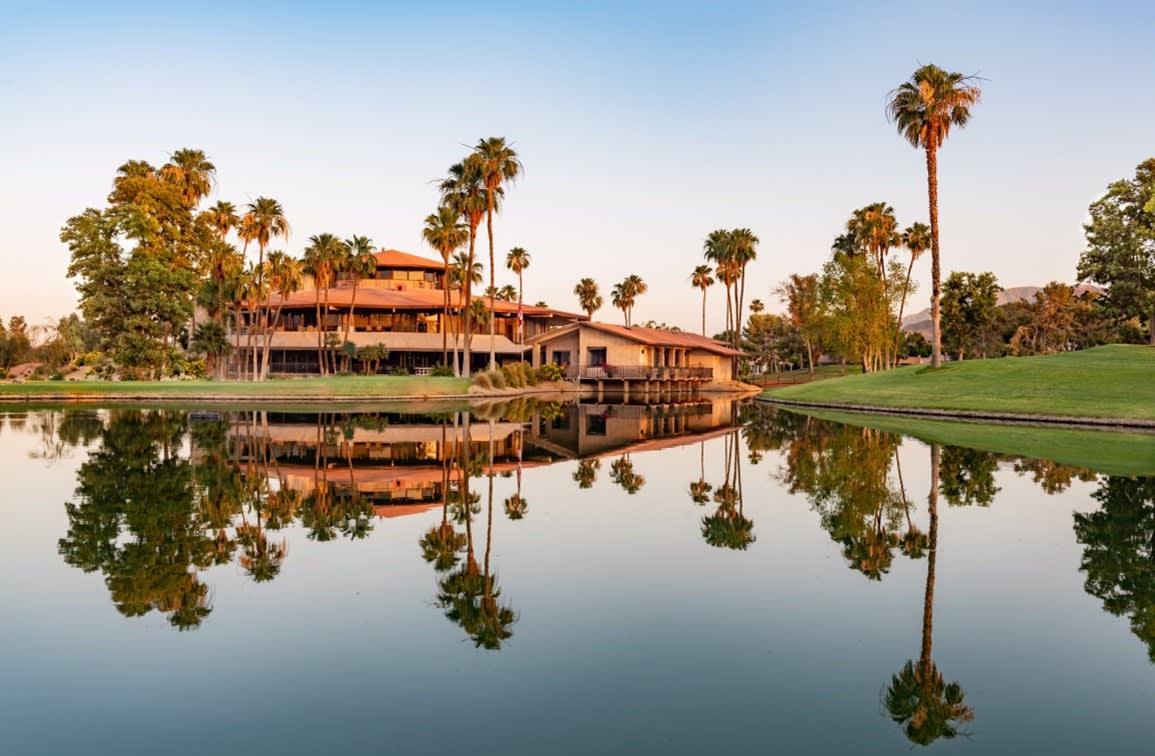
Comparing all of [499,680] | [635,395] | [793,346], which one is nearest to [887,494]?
[499,680]

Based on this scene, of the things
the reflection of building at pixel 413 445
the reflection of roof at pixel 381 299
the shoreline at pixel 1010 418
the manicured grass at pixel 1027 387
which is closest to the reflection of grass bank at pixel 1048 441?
the shoreline at pixel 1010 418

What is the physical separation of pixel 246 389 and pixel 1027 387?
5206 centimetres

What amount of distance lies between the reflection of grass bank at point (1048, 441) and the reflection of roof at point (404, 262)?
6109 centimetres

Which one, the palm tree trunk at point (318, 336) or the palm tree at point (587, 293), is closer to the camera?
the palm tree trunk at point (318, 336)

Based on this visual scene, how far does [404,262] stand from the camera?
297ft

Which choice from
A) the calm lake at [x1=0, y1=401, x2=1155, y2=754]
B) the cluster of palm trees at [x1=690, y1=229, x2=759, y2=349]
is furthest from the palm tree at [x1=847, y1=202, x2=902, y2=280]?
the calm lake at [x1=0, y1=401, x2=1155, y2=754]

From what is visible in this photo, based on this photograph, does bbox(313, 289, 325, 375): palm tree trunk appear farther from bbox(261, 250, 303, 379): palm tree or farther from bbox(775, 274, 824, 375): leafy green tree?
bbox(775, 274, 824, 375): leafy green tree

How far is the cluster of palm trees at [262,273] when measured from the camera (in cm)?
6700

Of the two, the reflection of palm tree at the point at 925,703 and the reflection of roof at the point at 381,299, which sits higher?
the reflection of roof at the point at 381,299

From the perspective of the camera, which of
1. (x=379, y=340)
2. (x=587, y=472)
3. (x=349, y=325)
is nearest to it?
(x=587, y=472)

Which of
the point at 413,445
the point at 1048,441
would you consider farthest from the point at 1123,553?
the point at 413,445

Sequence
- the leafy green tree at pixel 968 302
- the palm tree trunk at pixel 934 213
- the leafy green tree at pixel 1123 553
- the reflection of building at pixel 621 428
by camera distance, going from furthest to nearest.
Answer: the leafy green tree at pixel 968 302 → the palm tree trunk at pixel 934 213 → the reflection of building at pixel 621 428 → the leafy green tree at pixel 1123 553

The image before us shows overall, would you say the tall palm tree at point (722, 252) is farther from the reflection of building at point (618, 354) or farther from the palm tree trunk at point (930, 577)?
the palm tree trunk at point (930, 577)

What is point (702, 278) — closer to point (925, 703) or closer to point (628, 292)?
point (628, 292)
